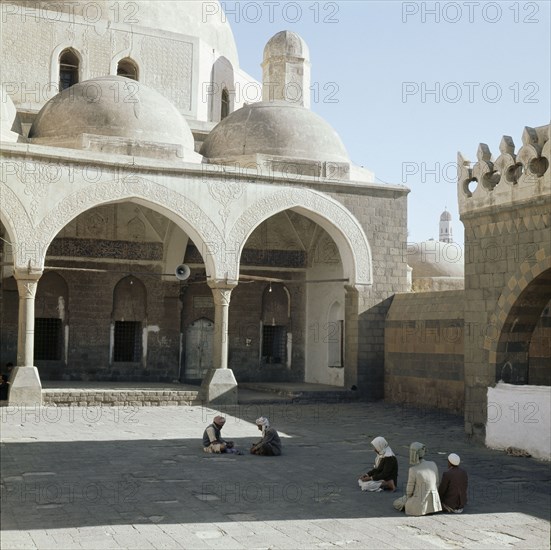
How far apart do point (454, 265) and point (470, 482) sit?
17984mm

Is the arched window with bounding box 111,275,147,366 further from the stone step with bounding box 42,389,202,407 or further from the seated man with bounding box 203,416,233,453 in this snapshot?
the seated man with bounding box 203,416,233,453

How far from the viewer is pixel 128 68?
19.5 meters

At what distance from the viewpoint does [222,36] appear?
21547mm

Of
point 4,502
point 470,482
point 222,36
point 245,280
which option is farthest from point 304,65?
point 4,502

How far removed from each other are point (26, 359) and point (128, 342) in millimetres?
4215

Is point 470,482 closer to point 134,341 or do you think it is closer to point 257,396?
point 257,396

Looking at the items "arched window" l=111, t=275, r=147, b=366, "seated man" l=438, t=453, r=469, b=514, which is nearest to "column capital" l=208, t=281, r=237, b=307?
"arched window" l=111, t=275, r=147, b=366

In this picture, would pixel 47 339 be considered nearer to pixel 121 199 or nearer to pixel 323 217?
pixel 121 199

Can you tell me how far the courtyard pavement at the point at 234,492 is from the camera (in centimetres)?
629

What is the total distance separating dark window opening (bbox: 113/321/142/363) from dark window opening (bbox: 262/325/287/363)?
2.84 meters

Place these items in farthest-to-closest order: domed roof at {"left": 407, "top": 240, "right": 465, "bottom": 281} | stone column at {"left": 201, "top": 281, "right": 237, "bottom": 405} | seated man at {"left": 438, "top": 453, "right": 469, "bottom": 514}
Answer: domed roof at {"left": 407, "top": 240, "right": 465, "bottom": 281} < stone column at {"left": 201, "top": 281, "right": 237, "bottom": 405} < seated man at {"left": 438, "top": 453, "right": 469, "bottom": 514}

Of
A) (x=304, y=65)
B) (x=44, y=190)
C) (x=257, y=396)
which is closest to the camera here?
(x=44, y=190)

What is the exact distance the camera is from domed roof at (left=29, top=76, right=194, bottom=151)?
52.6 feet

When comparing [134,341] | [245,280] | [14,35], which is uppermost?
[14,35]
